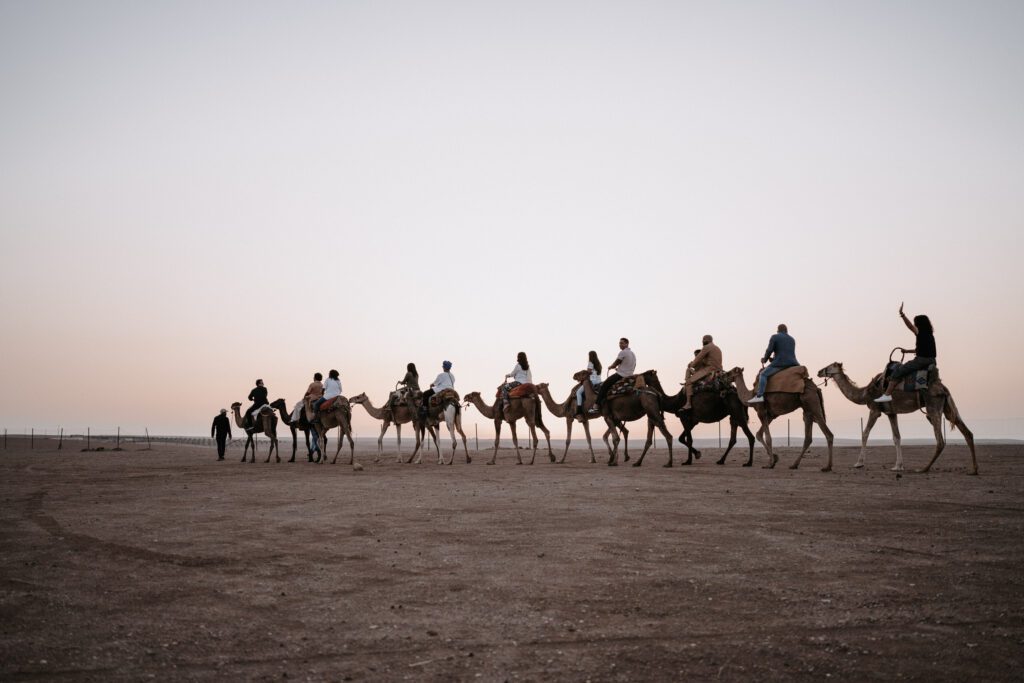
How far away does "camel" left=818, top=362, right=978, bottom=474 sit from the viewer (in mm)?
19266

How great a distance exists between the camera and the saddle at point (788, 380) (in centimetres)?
2164

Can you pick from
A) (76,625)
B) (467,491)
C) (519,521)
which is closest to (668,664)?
(76,625)

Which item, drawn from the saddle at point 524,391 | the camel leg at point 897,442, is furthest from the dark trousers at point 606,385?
the camel leg at point 897,442

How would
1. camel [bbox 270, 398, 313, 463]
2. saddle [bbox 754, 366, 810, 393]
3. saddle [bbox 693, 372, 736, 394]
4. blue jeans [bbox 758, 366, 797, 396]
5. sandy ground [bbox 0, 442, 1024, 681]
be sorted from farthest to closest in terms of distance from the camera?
camel [bbox 270, 398, 313, 463]
saddle [bbox 693, 372, 736, 394]
blue jeans [bbox 758, 366, 797, 396]
saddle [bbox 754, 366, 810, 393]
sandy ground [bbox 0, 442, 1024, 681]

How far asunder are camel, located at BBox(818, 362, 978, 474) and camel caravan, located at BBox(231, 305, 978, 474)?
27 mm

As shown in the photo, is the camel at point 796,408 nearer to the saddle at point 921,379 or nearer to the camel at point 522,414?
the saddle at point 921,379

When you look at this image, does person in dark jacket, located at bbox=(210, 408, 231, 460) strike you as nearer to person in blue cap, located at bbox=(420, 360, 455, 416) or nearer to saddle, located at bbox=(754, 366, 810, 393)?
person in blue cap, located at bbox=(420, 360, 455, 416)

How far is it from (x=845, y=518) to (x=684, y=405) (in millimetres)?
12740

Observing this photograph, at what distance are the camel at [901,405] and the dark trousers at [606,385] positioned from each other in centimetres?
593

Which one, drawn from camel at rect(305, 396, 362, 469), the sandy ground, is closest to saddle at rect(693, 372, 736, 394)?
the sandy ground

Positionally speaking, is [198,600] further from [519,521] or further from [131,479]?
[131,479]

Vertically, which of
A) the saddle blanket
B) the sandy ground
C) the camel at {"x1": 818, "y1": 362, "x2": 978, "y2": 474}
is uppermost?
the saddle blanket

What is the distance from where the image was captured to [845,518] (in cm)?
1192

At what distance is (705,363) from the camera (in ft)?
78.7
